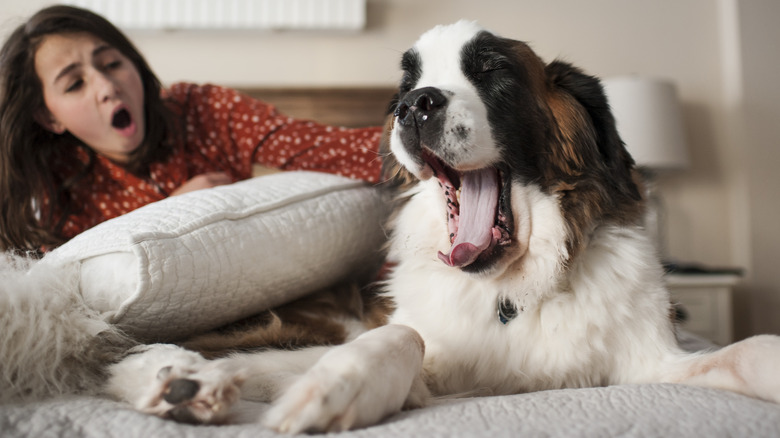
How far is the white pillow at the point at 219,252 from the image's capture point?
890mm

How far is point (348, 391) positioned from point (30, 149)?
1417mm

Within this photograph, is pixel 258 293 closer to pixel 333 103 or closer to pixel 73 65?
pixel 73 65

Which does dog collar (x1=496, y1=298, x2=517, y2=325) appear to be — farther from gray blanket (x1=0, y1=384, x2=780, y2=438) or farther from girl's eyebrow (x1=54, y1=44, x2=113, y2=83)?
girl's eyebrow (x1=54, y1=44, x2=113, y2=83)

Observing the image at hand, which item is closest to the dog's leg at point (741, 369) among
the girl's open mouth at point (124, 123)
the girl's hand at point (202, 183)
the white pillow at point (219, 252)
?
the white pillow at point (219, 252)

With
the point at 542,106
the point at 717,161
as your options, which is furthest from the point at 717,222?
the point at 542,106

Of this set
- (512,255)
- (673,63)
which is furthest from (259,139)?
(673,63)

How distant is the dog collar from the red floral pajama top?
583 mm

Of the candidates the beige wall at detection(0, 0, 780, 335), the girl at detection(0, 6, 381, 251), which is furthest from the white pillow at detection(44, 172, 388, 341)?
the beige wall at detection(0, 0, 780, 335)

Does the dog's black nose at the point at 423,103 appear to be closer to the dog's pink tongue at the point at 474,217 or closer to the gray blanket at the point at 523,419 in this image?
the dog's pink tongue at the point at 474,217

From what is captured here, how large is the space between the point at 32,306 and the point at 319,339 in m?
0.51

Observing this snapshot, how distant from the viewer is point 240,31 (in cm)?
340

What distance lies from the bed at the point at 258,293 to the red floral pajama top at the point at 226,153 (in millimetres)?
242

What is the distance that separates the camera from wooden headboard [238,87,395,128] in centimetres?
333

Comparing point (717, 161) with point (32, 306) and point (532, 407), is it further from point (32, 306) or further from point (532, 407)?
point (32, 306)
